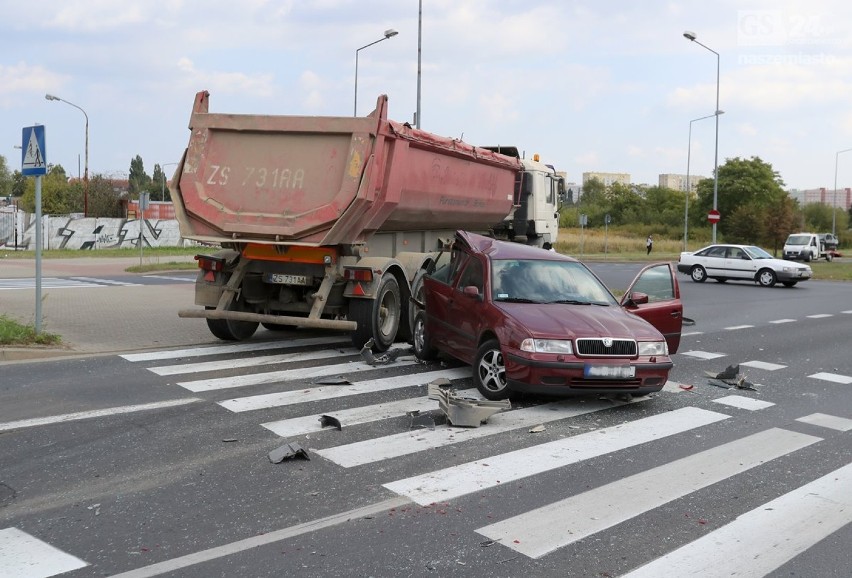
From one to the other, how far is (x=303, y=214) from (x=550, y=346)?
4.20m

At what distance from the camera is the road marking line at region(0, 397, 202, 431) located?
7.33 metres

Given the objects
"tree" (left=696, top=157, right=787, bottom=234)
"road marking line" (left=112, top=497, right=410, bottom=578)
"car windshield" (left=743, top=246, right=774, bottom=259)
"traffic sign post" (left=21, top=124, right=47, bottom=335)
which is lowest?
"road marking line" (left=112, top=497, right=410, bottom=578)

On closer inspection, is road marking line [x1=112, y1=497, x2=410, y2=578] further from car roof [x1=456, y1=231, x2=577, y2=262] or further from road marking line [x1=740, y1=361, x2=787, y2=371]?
road marking line [x1=740, y1=361, x2=787, y2=371]

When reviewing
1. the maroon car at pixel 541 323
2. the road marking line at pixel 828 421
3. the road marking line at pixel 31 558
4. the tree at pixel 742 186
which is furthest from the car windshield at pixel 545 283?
the tree at pixel 742 186

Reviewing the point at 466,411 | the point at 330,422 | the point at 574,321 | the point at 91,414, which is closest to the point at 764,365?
the point at 574,321

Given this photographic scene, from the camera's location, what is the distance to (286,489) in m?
5.75

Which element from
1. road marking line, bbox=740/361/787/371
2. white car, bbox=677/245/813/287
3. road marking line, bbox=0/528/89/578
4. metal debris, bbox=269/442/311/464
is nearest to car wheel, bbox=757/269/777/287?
white car, bbox=677/245/813/287

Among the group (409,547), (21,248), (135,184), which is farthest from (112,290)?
(135,184)

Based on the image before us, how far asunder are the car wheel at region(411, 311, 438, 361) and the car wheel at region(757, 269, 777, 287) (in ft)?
73.6

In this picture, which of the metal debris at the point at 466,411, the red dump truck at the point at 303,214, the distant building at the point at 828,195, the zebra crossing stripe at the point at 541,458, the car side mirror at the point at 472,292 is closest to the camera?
the zebra crossing stripe at the point at 541,458

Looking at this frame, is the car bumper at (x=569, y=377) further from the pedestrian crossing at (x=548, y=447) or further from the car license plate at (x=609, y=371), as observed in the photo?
the pedestrian crossing at (x=548, y=447)

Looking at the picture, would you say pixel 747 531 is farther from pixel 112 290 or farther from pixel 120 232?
pixel 120 232

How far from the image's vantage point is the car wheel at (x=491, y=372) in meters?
8.58

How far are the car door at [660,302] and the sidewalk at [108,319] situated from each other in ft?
20.0
